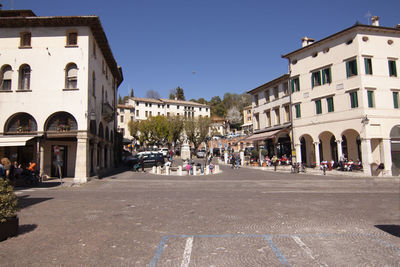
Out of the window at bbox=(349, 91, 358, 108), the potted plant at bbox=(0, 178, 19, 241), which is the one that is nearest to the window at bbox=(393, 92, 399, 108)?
the window at bbox=(349, 91, 358, 108)

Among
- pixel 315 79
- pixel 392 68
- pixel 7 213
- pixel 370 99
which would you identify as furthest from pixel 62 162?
pixel 392 68

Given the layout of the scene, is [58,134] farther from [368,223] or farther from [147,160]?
[368,223]

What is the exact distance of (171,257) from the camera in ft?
16.2

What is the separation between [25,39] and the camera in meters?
20.9

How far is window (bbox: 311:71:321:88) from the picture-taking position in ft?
93.6

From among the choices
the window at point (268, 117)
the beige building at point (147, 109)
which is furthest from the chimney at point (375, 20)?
the beige building at point (147, 109)

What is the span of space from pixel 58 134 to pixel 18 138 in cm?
250

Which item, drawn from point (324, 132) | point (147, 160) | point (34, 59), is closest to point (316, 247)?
point (34, 59)

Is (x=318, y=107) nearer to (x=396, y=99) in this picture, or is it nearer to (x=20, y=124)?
(x=396, y=99)

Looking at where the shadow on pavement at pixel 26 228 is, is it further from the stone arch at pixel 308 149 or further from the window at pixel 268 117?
the window at pixel 268 117

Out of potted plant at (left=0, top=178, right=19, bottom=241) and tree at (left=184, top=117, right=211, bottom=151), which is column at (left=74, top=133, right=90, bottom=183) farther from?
tree at (left=184, top=117, right=211, bottom=151)

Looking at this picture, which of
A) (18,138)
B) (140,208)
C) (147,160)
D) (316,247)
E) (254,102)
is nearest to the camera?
(316,247)

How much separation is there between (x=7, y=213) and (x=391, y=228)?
911 cm

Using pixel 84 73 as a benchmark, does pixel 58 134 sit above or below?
below
